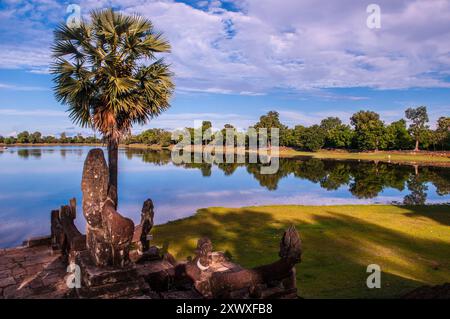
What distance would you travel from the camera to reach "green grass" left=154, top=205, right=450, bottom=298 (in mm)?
7826

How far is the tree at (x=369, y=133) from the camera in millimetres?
76438

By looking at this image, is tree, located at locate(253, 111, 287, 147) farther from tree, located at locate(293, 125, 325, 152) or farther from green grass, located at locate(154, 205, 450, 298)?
green grass, located at locate(154, 205, 450, 298)

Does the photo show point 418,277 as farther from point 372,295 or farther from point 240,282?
point 240,282

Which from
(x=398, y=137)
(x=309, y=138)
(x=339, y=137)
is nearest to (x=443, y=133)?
(x=398, y=137)

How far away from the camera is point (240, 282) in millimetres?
5328

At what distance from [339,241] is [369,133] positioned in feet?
238

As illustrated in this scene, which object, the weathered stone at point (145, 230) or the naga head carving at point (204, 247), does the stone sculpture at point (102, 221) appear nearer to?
the naga head carving at point (204, 247)

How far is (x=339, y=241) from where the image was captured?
11.3 meters

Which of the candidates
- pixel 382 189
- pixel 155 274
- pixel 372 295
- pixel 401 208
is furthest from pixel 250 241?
pixel 382 189

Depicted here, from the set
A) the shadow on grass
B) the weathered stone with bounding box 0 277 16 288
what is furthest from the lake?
the weathered stone with bounding box 0 277 16 288

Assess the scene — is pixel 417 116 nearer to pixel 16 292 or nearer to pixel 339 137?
pixel 339 137

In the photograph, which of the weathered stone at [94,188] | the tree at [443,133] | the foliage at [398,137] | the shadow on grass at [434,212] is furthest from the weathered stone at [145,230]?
the foliage at [398,137]

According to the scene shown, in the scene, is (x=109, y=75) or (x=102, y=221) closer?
(x=102, y=221)

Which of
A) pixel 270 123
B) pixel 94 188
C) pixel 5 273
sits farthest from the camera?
pixel 270 123
